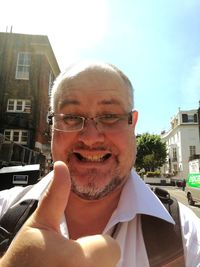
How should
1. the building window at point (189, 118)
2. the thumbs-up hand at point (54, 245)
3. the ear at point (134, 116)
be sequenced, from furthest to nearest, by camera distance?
1. the building window at point (189, 118)
2. the ear at point (134, 116)
3. the thumbs-up hand at point (54, 245)

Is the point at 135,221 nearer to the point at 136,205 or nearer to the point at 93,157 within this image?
the point at 136,205

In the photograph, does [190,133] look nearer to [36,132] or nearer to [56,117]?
[36,132]

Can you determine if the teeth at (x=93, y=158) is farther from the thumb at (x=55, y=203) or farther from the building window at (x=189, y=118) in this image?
the building window at (x=189, y=118)

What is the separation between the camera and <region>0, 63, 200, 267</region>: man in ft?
4.75

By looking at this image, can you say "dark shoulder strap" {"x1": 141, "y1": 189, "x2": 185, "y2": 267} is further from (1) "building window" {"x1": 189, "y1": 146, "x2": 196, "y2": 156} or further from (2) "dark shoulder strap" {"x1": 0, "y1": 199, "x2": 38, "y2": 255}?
(1) "building window" {"x1": 189, "y1": 146, "x2": 196, "y2": 156}

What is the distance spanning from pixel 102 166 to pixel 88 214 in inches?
11.8

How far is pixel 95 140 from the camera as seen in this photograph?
1.52 metres

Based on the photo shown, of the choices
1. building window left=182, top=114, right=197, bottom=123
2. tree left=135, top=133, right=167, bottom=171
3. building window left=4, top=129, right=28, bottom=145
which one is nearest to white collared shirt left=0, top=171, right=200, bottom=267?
building window left=4, top=129, right=28, bottom=145

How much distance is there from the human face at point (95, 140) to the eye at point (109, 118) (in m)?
0.02

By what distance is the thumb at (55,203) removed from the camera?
67 cm

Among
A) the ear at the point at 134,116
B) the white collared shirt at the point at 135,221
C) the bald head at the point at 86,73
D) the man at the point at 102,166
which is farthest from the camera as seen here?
the ear at the point at 134,116

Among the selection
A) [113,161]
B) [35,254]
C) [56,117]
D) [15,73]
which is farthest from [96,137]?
[15,73]

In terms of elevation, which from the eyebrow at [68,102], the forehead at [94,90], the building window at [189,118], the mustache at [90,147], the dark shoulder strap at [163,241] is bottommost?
the dark shoulder strap at [163,241]

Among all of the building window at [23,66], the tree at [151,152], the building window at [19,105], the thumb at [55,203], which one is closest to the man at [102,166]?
the thumb at [55,203]
